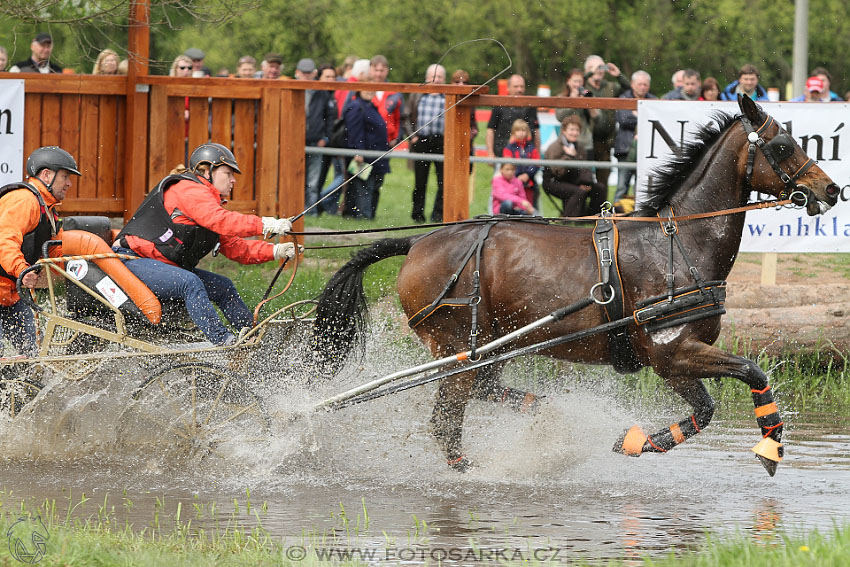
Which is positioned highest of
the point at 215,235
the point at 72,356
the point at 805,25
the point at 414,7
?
the point at 414,7

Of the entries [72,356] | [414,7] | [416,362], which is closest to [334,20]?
[414,7]

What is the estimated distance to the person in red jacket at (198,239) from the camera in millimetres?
7566

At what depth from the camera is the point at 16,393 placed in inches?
306

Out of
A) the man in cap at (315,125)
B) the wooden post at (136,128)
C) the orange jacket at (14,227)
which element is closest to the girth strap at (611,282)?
the orange jacket at (14,227)

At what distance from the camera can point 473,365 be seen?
7.45m

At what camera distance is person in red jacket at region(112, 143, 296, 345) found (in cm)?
757

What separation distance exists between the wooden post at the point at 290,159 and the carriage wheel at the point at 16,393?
13.6ft

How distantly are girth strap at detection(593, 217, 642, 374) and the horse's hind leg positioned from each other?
0.77 metres

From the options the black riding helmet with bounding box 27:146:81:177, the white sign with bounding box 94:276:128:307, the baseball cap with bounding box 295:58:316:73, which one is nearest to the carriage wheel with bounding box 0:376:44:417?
the white sign with bounding box 94:276:128:307

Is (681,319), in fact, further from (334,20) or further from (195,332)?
(334,20)

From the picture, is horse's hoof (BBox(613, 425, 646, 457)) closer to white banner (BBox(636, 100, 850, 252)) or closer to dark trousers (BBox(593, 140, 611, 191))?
white banner (BBox(636, 100, 850, 252))

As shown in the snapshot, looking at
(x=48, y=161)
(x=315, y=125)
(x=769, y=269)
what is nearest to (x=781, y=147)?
(x=48, y=161)

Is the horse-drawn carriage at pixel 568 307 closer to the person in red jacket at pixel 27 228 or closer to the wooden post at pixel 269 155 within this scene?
the person in red jacket at pixel 27 228

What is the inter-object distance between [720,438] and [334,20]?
20495 mm
